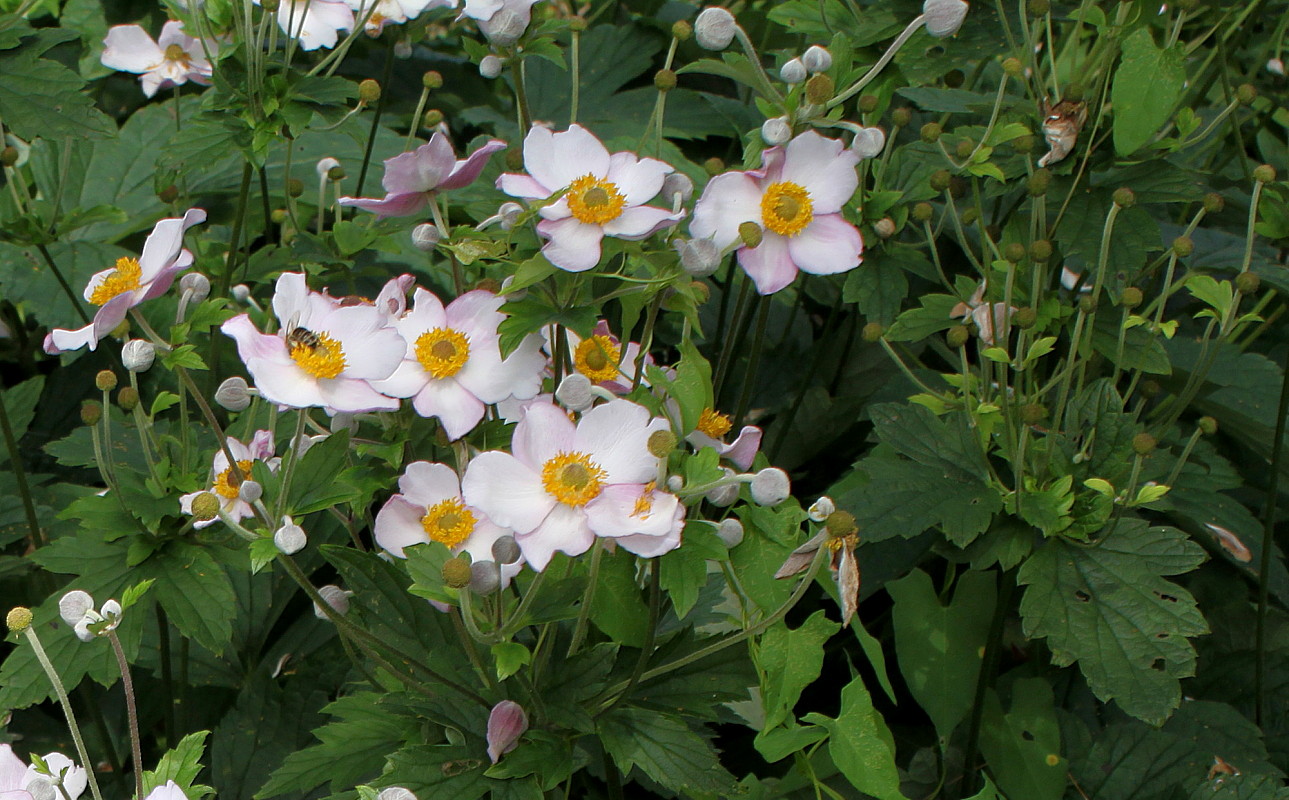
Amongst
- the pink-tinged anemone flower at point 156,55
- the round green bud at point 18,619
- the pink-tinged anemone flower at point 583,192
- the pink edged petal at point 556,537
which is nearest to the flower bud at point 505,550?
the pink edged petal at point 556,537

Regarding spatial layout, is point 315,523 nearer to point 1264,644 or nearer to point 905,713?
Result: point 905,713

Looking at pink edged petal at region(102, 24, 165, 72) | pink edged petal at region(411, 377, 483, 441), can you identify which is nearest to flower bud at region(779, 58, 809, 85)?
pink edged petal at region(411, 377, 483, 441)

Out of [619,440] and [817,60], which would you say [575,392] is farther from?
[817,60]

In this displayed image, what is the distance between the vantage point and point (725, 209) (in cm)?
116

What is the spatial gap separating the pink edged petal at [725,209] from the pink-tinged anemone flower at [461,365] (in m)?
0.21

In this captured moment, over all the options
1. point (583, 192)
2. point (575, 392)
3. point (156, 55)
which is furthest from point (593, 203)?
point (156, 55)

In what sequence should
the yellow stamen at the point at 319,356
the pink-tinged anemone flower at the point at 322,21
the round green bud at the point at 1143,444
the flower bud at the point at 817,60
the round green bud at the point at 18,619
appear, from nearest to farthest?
1. the round green bud at the point at 18,619
2. the yellow stamen at the point at 319,356
3. the flower bud at the point at 817,60
4. the round green bud at the point at 1143,444
5. the pink-tinged anemone flower at the point at 322,21

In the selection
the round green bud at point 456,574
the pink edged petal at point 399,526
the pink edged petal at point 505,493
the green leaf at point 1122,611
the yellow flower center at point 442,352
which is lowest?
the green leaf at point 1122,611

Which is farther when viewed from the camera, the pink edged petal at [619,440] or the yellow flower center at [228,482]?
the yellow flower center at [228,482]

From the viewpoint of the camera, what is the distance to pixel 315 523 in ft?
5.25

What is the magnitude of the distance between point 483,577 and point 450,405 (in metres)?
0.20

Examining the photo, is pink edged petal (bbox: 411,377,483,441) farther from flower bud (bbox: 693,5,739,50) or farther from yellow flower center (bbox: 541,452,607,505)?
flower bud (bbox: 693,5,739,50)

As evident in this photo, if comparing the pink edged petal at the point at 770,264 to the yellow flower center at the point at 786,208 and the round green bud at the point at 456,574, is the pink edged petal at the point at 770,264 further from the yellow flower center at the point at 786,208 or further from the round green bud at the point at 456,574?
the round green bud at the point at 456,574

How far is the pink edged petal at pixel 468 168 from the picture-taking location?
42.8 inches
